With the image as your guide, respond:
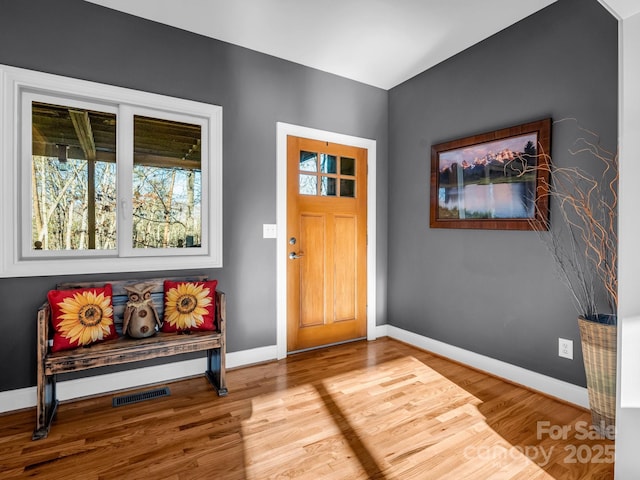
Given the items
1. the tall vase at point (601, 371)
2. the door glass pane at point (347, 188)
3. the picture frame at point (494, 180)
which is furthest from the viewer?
the door glass pane at point (347, 188)

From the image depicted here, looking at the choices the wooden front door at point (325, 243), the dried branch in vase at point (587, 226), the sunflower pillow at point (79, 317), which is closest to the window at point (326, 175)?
the wooden front door at point (325, 243)

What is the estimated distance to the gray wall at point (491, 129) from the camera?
91.4 inches

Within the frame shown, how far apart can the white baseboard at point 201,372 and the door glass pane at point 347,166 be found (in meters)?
1.83

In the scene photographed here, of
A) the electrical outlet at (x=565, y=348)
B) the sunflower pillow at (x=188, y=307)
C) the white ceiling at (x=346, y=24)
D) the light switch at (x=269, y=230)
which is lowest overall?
the electrical outlet at (x=565, y=348)

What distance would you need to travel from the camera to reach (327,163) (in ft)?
11.6

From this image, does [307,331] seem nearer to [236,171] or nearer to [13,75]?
[236,171]

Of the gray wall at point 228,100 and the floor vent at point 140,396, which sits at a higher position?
the gray wall at point 228,100

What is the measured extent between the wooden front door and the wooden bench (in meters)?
0.85

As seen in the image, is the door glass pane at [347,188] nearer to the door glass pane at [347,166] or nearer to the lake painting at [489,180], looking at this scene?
the door glass pane at [347,166]

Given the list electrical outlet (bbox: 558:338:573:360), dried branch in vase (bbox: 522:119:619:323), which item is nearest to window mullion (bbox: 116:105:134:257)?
dried branch in vase (bbox: 522:119:619:323)

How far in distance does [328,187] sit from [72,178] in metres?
2.08

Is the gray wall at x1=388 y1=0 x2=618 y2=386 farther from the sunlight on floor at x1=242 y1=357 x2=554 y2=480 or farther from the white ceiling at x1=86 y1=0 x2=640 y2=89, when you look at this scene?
the sunlight on floor at x1=242 y1=357 x2=554 y2=480

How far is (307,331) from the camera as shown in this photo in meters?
3.41

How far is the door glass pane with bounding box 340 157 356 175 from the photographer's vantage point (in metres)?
3.63
